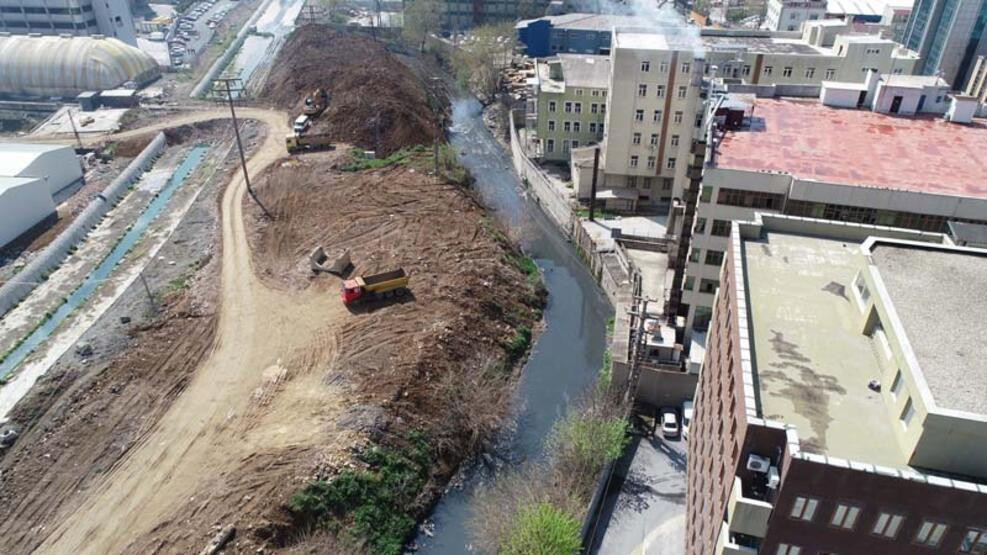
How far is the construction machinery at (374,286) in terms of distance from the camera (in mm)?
44625

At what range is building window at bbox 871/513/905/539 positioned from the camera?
55.7 feet

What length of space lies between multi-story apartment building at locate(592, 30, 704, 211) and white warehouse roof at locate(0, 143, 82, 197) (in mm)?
54403

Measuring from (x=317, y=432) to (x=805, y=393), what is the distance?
25.3m

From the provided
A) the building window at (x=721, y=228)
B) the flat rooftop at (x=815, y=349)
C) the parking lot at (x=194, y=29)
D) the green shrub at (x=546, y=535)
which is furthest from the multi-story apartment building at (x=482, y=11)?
the green shrub at (x=546, y=535)

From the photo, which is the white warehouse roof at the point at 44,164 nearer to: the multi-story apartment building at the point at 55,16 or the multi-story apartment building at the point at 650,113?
the multi-story apartment building at the point at 650,113

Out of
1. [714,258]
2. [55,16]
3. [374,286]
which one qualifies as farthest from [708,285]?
[55,16]

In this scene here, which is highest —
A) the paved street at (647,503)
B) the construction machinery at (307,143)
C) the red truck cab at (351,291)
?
the construction machinery at (307,143)

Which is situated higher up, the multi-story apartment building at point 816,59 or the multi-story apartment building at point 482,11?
the multi-story apartment building at point 816,59

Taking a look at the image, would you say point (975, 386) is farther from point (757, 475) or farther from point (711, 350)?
point (711, 350)

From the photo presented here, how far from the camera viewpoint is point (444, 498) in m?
35.2

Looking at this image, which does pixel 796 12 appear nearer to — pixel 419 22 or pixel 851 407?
pixel 419 22

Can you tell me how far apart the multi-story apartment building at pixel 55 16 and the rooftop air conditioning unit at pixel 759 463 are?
433 feet

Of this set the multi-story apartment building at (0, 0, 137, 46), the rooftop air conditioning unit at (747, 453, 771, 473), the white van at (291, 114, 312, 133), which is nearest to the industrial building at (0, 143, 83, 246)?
the white van at (291, 114, 312, 133)

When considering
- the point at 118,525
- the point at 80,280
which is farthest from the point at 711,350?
the point at 80,280
